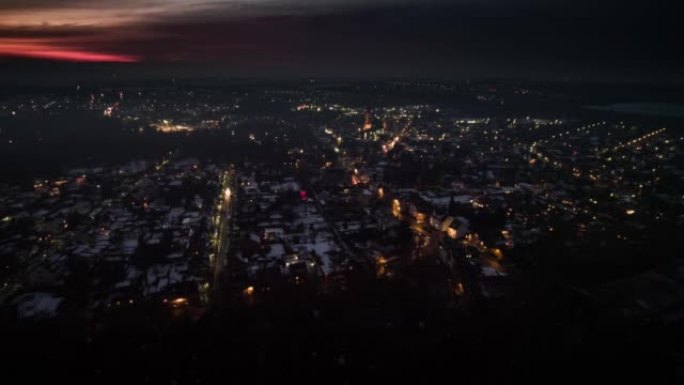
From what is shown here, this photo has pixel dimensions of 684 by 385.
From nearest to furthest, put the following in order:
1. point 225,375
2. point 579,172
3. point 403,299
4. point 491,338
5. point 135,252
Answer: point 225,375, point 491,338, point 403,299, point 135,252, point 579,172

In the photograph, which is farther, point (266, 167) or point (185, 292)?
point (266, 167)

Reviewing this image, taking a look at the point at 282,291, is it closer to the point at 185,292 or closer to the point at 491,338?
the point at 185,292

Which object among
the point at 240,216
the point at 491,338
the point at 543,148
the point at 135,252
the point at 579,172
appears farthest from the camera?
the point at 543,148

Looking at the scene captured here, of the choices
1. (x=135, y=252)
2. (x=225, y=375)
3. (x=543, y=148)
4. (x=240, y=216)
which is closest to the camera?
(x=225, y=375)

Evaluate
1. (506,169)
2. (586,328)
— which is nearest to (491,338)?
(586,328)

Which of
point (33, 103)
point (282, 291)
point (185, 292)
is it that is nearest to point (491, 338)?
point (282, 291)

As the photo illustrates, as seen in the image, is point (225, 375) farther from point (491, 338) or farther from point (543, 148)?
point (543, 148)

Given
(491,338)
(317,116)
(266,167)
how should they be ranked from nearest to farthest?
1. (491,338)
2. (266,167)
3. (317,116)

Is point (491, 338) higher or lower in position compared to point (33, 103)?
higher

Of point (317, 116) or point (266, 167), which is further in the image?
point (317, 116)
